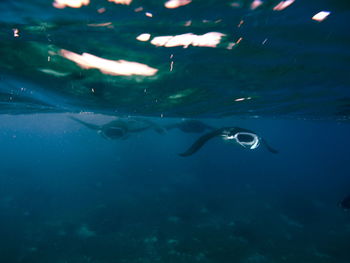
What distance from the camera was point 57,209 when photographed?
20.0 meters

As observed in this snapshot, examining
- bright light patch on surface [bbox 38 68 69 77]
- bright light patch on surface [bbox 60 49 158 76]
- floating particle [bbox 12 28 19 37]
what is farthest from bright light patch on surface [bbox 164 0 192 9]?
bright light patch on surface [bbox 38 68 69 77]

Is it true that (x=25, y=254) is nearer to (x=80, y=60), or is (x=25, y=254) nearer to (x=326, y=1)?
(x=80, y=60)

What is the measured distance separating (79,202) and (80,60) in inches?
699

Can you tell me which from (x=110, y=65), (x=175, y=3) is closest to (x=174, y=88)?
(x=110, y=65)

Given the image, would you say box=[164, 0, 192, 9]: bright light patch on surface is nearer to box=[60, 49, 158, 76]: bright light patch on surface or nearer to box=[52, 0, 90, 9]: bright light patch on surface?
box=[52, 0, 90, 9]: bright light patch on surface

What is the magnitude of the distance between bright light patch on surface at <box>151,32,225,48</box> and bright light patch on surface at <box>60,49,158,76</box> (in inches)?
82.3

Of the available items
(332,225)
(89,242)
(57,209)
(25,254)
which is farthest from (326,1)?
(57,209)

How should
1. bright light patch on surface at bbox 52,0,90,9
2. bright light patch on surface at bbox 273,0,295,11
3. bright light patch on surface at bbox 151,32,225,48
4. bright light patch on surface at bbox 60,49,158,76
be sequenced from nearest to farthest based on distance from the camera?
bright light patch on surface at bbox 52,0,90,9 < bright light patch on surface at bbox 273,0,295,11 < bright light patch on surface at bbox 151,32,225,48 < bright light patch on surface at bbox 60,49,158,76

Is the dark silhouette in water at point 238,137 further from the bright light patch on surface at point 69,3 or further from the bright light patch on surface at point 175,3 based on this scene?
the bright light patch on surface at point 69,3

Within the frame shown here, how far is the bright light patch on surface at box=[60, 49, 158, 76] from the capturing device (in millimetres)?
8003

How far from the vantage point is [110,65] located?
891cm

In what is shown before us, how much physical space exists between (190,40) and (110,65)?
365 cm

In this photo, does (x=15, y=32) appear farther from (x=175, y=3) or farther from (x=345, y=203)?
(x=345, y=203)

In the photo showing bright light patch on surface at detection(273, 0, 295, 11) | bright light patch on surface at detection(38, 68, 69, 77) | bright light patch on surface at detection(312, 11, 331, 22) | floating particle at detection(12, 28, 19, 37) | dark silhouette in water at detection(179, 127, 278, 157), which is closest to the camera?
bright light patch on surface at detection(273, 0, 295, 11)
